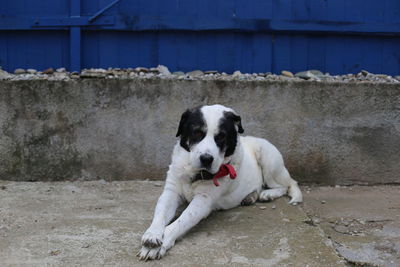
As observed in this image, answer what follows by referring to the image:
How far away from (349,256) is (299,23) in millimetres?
2858

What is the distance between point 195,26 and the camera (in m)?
5.77

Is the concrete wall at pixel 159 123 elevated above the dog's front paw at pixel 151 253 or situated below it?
above

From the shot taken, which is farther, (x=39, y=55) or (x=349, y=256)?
(x=39, y=55)

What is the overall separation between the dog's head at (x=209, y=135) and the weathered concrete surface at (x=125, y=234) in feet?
1.87

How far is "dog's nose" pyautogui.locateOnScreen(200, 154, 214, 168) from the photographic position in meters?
3.99

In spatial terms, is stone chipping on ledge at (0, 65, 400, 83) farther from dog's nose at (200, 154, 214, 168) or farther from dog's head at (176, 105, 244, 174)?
dog's nose at (200, 154, 214, 168)

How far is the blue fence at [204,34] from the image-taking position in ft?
18.9

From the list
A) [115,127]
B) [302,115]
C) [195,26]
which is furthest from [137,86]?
[302,115]

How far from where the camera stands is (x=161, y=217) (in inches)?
157

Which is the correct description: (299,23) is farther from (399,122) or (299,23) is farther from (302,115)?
(399,122)

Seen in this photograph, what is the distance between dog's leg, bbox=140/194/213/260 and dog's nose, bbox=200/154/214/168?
38cm

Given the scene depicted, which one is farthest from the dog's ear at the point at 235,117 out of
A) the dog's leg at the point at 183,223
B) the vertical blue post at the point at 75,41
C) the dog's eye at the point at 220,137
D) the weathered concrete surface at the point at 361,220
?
the vertical blue post at the point at 75,41

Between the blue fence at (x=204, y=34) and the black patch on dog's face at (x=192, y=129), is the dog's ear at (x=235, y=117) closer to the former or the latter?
the black patch on dog's face at (x=192, y=129)

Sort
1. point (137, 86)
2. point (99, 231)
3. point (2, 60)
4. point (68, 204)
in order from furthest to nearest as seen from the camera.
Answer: point (2, 60) < point (137, 86) < point (68, 204) < point (99, 231)
